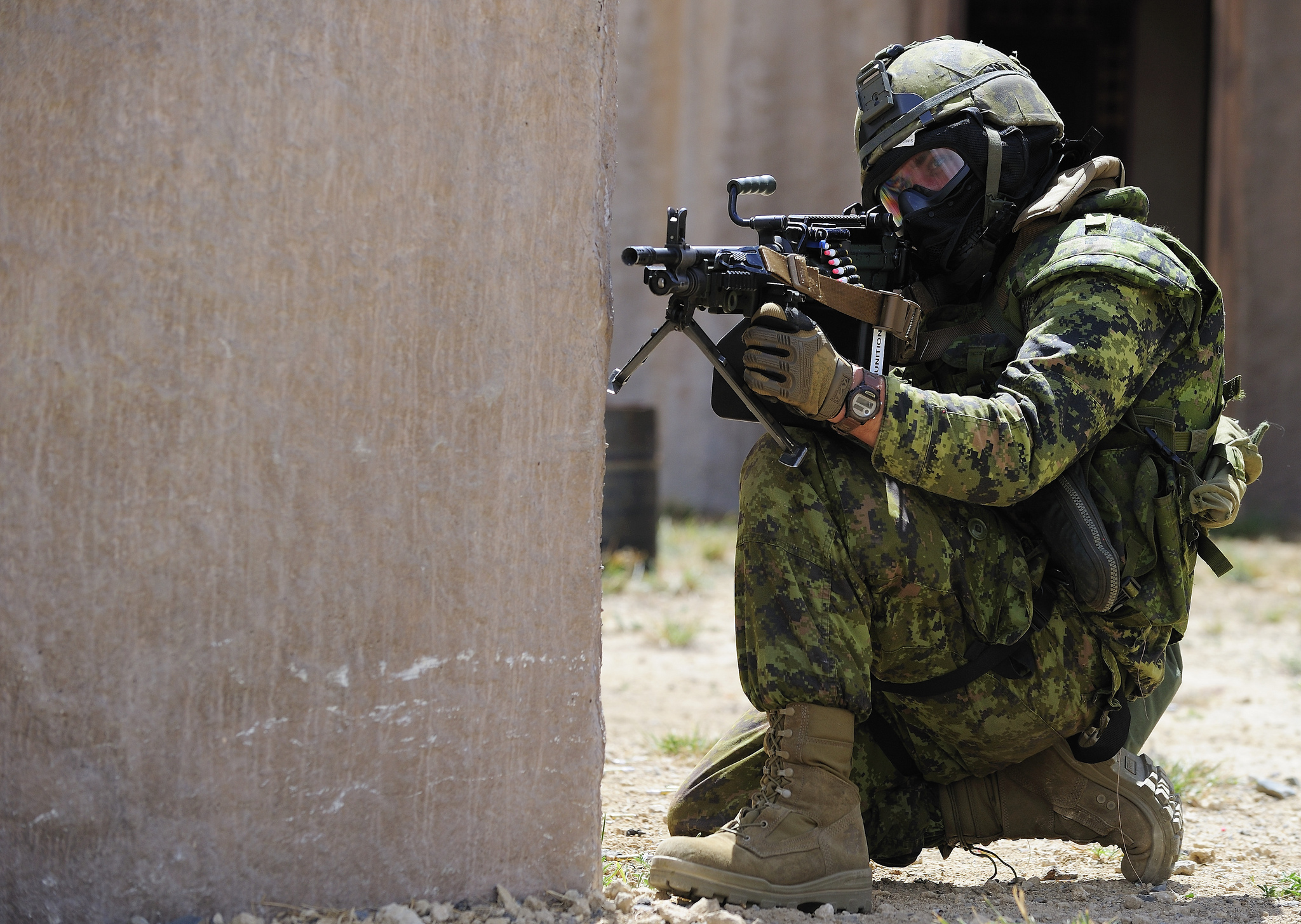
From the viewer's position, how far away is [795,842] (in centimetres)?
180

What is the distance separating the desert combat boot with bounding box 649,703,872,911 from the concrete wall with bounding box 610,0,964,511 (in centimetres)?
461

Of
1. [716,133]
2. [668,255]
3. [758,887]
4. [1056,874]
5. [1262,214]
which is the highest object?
[716,133]

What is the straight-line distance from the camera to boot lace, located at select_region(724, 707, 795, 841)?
5.99ft

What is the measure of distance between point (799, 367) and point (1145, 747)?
1.89 m

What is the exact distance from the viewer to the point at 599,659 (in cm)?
166

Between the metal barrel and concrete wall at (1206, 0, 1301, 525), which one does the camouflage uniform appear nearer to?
the metal barrel

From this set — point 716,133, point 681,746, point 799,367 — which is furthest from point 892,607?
point 716,133

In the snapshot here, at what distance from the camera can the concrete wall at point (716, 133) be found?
21.8 feet

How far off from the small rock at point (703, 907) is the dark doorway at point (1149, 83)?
768 cm

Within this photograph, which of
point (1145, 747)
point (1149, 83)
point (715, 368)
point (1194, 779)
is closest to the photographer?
point (715, 368)

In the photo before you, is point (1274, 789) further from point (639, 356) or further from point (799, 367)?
point (639, 356)

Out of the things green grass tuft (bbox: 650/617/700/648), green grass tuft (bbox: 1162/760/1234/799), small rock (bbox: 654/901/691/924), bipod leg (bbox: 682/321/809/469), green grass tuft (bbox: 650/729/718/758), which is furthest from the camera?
green grass tuft (bbox: 650/617/700/648)

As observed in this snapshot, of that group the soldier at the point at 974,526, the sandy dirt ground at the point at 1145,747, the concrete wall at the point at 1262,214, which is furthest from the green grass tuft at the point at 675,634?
the concrete wall at the point at 1262,214

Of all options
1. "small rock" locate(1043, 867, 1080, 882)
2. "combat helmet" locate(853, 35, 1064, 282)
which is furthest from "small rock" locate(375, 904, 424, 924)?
"combat helmet" locate(853, 35, 1064, 282)
